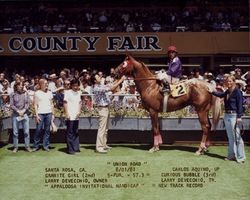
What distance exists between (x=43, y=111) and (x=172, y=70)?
8.04 feet

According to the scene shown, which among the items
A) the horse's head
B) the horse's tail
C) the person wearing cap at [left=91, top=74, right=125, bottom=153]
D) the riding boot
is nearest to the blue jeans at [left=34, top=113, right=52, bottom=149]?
the person wearing cap at [left=91, top=74, right=125, bottom=153]

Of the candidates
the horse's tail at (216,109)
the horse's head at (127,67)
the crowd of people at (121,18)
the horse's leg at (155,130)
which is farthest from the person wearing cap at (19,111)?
the crowd of people at (121,18)

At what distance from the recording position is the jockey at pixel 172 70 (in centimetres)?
916

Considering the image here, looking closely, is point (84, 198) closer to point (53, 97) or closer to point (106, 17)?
point (53, 97)

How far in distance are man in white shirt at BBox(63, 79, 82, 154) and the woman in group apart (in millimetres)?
2613

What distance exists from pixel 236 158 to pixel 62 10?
44.9ft

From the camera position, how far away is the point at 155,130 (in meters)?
9.32

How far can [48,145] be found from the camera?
30.8 feet

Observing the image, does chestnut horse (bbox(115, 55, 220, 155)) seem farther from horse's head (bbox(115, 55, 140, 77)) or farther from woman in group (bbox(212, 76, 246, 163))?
woman in group (bbox(212, 76, 246, 163))

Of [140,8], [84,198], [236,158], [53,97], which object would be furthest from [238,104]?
[140,8]

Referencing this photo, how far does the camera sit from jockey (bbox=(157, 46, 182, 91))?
361 inches

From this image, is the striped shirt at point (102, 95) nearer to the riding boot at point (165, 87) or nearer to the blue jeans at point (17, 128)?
the riding boot at point (165, 87)

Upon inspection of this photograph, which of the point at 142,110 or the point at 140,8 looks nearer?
the point at 142,110

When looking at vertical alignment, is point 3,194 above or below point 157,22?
below
